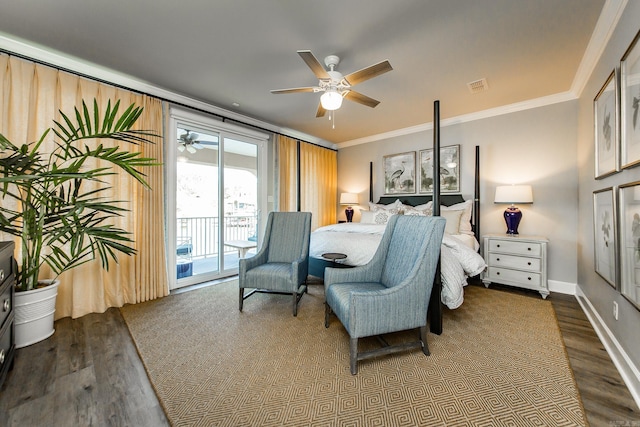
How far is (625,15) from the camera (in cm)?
176

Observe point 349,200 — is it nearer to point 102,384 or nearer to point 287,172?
point 287,172

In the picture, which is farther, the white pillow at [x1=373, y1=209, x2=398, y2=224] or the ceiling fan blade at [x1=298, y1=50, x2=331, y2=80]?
the white pillow at [x1=373, y1=209, x2=398, y2=224]

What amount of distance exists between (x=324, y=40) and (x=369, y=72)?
0.51m

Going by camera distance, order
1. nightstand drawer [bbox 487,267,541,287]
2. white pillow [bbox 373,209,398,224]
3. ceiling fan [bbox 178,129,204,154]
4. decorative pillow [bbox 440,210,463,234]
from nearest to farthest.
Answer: nightstand drawer [bbox 487,267,541,287]
ceiling fan [bbox 178,129,204,154]
decorative pillow [bbox 440,210,463,234]
white pillow [bbox 373,209,398,224]

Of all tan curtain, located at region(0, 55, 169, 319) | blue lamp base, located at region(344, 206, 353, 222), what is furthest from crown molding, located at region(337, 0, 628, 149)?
tan curtain, located at region(0, 55, 169, 319)

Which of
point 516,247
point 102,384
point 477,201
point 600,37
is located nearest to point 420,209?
point 477,201

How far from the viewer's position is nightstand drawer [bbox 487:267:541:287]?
312cm

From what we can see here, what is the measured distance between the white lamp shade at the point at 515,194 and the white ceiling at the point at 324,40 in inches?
48.0

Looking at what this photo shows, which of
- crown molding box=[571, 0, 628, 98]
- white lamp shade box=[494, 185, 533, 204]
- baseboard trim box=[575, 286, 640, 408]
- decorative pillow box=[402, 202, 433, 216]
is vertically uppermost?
crown molding box=[571, 0, 628, 98]

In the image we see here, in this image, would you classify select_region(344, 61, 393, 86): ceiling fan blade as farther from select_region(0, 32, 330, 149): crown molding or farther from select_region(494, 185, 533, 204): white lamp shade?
select_region(494, 185, 533, 204): white lamp shade

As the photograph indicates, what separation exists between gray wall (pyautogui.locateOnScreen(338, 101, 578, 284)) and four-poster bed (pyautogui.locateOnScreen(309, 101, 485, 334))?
19 centimetres

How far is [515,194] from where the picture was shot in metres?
3.36

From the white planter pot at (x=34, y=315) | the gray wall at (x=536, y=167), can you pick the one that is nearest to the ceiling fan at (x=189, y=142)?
the white planter pot at (x=34, y=315)

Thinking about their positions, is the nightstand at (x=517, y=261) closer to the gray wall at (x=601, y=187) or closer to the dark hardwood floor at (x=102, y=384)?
the gray wall at (x=601, y=187)
